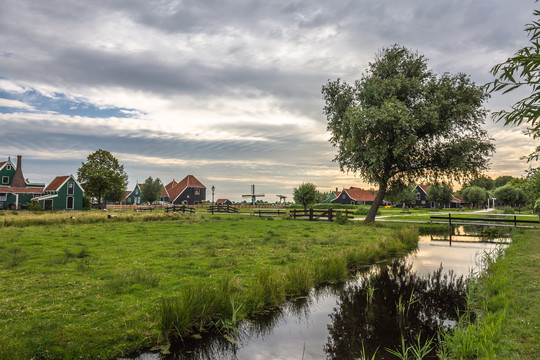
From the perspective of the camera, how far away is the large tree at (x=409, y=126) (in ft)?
88.4

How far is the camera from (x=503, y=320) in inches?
274

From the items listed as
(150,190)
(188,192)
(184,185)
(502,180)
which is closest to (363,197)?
(188,192)

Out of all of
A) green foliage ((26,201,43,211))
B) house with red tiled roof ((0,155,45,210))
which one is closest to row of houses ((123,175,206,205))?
house with red tiled roof ((0,155,45,210))

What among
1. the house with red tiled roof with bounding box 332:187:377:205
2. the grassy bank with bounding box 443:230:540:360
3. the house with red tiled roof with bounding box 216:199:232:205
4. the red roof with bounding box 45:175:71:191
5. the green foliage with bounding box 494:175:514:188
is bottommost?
the grassy bank with bounding box 443:230:540:360

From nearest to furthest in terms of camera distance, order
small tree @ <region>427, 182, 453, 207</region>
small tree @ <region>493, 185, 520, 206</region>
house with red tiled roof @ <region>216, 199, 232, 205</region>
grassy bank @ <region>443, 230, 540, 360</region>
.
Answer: grassy bank @ <region>443, 230, 540, 360</region>
small tree @ <region>493, 185, 520, 206</region>
small tree @ <region>427, 182, 453, 207</region>
house with red tiled roof @ <region>216, 199, 232, 205</region>

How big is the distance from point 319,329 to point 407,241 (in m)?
16.3

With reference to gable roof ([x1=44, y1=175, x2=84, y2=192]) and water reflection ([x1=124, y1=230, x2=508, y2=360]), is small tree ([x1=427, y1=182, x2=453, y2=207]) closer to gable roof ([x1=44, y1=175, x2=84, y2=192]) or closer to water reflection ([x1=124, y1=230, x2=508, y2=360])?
water reflection ([x1=124, y1=230, x2=508, y2=360])

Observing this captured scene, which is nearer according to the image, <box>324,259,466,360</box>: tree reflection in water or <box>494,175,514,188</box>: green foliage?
<box>324,259,466,360</box>: tree reflection in water

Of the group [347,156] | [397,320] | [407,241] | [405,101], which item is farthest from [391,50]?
[397,320]

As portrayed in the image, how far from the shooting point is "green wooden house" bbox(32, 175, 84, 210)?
182 feet

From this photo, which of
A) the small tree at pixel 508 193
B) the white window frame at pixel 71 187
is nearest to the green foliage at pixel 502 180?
the small tree at pixel 508 193

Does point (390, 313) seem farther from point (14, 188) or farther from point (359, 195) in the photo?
point (359, 195)

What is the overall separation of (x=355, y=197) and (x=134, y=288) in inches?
3911

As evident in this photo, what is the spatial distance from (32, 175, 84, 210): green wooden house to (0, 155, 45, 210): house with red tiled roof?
236 cm
